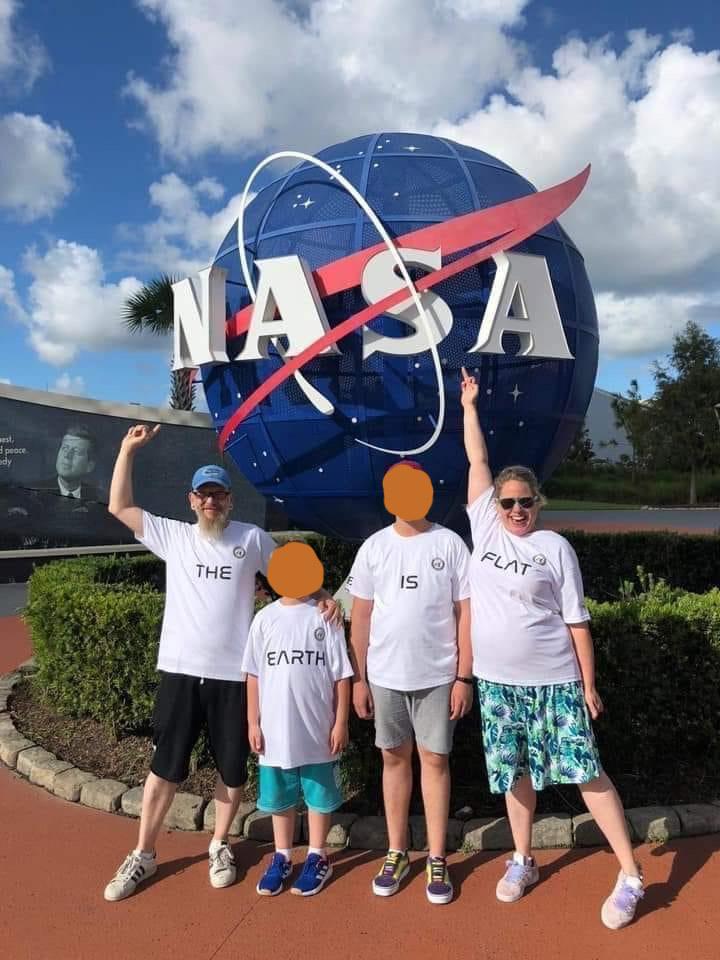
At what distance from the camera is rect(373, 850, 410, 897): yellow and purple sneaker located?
3.46 meters

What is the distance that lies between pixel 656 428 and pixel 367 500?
4305cm

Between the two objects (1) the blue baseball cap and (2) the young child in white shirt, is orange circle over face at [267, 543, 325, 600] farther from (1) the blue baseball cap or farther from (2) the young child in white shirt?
(1) the blue baseball cap

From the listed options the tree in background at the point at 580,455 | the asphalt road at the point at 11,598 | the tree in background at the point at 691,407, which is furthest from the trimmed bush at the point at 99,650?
the tree in background at the point at 580,455

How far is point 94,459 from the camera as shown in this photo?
15219 millimetres

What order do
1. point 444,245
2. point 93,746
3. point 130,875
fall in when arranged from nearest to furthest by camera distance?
1. point 130,875
2. point 444,245
3. point 93,746

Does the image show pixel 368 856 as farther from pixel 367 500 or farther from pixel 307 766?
pixel 367 500

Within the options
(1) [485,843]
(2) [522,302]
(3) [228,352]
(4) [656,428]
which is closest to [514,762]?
(1) [485,843]

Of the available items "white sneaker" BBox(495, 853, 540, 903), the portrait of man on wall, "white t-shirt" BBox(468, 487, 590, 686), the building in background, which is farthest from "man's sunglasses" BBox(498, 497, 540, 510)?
the building in background

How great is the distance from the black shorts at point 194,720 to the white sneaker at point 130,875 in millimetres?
407

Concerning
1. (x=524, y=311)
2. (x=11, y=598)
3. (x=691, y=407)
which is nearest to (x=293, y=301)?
(x=524, y=311)

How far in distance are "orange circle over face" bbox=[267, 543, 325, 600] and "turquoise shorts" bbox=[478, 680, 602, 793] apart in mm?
926

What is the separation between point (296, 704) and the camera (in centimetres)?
343

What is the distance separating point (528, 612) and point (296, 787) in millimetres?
1399

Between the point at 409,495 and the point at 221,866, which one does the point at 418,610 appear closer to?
the point at 409,495
